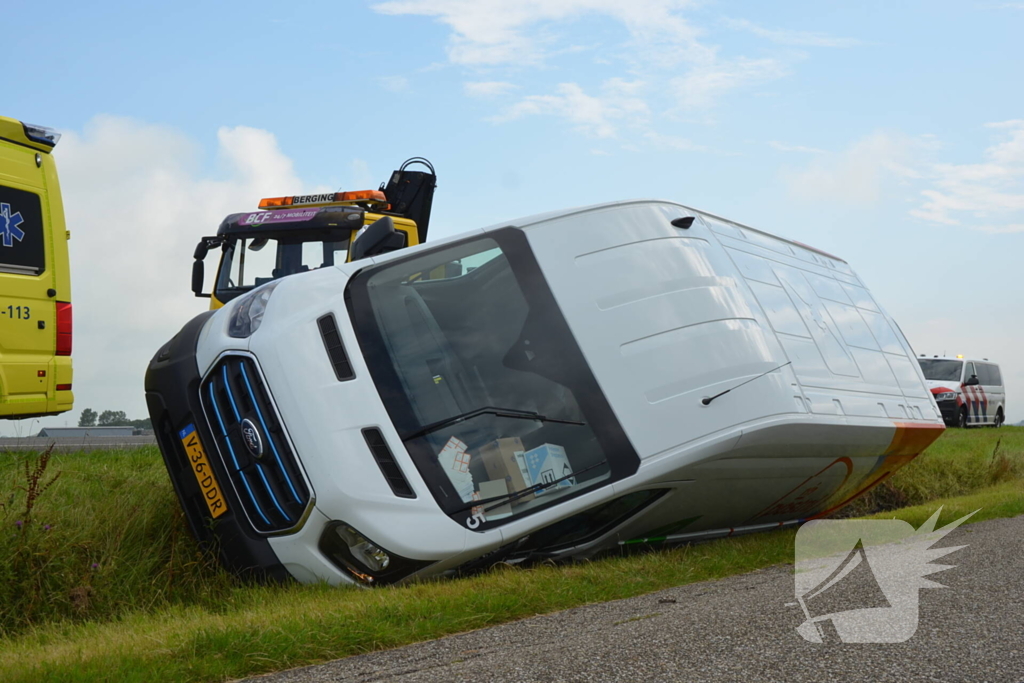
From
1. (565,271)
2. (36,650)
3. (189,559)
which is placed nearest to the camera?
(36,650)

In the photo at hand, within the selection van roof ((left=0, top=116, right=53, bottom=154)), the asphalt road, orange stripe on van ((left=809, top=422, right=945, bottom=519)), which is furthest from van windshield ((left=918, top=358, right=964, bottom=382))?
the asphalt road

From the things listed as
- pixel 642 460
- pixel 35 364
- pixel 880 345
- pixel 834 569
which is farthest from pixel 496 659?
pixel 35 364

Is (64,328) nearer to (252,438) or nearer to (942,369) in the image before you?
(252,438)

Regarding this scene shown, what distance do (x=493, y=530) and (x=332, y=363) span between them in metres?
1.18

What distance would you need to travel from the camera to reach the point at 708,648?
131 inches

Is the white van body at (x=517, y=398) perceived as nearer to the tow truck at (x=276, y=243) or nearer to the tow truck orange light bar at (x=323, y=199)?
the tow truck at (x=276, y=243)

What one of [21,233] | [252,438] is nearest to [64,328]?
[21,233]

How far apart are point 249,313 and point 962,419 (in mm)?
22608

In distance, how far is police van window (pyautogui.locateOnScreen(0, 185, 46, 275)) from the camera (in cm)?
854

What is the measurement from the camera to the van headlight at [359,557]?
178 inches

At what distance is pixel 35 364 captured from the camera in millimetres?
8797

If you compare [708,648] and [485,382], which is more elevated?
[485,382]

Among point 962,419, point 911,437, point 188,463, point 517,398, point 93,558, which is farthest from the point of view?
point 962,419

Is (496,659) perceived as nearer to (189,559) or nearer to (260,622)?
(260,622)
